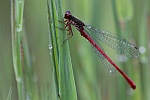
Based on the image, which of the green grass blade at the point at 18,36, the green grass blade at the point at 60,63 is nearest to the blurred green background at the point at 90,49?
the green grass blade at the point at 18,36

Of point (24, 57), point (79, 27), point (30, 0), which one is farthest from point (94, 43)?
point (24, 57)

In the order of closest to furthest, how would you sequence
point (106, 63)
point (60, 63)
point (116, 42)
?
point (60, 63) < point (116, 42) < point (106, 63)

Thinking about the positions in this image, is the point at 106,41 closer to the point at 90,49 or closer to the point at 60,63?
Answer: the point at 90,49

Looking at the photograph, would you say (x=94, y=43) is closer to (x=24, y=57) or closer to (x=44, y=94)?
(x=24, y=57)

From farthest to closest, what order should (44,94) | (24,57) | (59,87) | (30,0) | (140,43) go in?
1. (30,0)
2. (140,43)
3. (24,57)
4. (44,94)
5. (59,87)

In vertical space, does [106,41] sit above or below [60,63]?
above

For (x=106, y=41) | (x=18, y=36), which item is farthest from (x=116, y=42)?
(x=18, y=36)

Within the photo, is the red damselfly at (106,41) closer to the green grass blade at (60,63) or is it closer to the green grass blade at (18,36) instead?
the green grass blade at (18,36)
